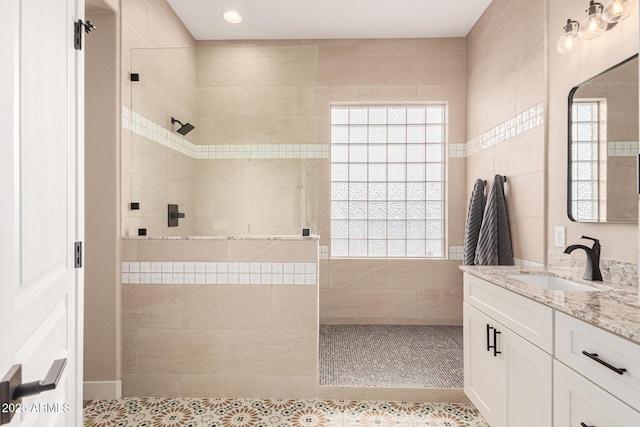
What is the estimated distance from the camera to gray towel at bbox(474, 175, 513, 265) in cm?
262

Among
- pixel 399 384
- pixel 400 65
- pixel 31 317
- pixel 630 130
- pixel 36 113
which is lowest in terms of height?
pixel 399 384

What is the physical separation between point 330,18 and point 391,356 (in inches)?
113

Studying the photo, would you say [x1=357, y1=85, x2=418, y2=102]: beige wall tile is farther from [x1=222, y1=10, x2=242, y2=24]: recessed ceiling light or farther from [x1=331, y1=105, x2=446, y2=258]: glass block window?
[x1=222, y1=10, x2=242, y2=24]: recessed ceiling light

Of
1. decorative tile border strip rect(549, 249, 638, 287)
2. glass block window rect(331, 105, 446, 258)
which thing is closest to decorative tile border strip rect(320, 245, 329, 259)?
glass block window rect(331, 105, 446, 258)

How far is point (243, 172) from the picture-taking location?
2492 millimetres

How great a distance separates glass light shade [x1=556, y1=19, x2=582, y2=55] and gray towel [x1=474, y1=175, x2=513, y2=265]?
1016 mm

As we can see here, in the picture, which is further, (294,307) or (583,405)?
(294,307)

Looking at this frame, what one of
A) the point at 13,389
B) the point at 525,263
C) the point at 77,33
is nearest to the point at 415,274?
the point at 525,263

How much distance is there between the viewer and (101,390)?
2287 mm

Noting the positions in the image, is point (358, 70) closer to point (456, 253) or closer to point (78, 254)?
point (456, 253)

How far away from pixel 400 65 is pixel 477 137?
1.03 metres

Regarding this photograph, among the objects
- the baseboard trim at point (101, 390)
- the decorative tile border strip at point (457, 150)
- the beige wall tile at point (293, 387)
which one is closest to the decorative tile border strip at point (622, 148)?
the decorative tile border strip at point (457, 150)

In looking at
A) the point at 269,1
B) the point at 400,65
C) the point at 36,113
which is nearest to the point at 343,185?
the point at 400,65

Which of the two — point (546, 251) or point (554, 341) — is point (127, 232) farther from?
point (546, 251)
